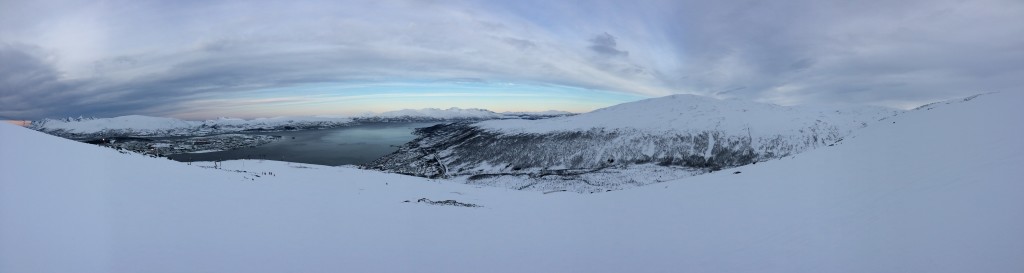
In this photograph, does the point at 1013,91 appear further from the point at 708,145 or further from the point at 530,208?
A: the point at 708,145

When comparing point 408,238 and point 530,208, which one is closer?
point 408,238

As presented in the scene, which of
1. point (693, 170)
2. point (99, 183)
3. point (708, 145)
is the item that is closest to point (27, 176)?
point (99, 183)

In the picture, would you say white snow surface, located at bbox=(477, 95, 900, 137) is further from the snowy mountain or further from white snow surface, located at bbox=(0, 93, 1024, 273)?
white snow surface, located at bbox=(0, 93, 1024, 273)

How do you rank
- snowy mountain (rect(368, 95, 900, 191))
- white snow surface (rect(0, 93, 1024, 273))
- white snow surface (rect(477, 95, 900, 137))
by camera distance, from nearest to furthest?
1. white snow surface (rect(0, 93, 1024, 273))
2. snowy mountain (rect(368, 95, 900, 191))
3. white snow surface (rect(477, 95, 900, 137))

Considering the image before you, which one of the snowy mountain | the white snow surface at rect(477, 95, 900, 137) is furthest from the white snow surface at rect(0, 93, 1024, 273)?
the white snow surface at rect(477, 95, 900, 137)

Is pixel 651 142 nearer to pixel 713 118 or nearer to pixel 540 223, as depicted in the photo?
pixel 713 118

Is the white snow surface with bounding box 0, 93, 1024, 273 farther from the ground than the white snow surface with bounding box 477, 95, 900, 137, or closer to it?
closer to it

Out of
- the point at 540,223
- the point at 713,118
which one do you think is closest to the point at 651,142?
the point at 713,118
